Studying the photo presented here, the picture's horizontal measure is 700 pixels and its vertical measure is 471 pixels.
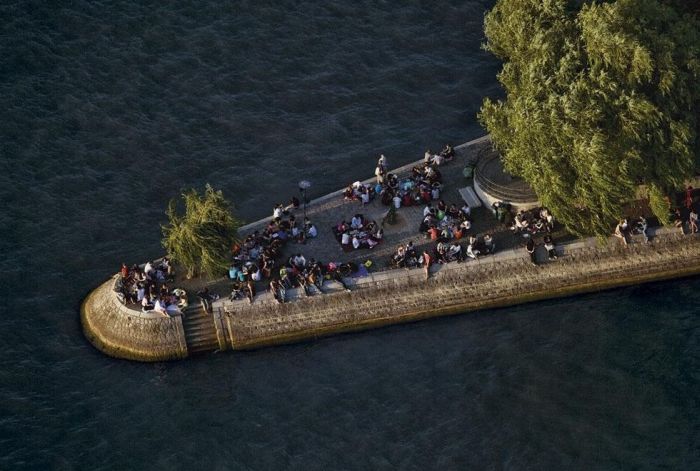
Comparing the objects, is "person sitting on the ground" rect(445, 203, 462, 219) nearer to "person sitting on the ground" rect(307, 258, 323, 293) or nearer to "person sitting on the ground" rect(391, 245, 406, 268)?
"person sitting on the ground" rect(391, 245, 406, 268)

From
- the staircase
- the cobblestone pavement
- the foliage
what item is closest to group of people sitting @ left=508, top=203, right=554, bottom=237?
the cobblestone pavement

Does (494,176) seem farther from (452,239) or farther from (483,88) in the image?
(483,88)

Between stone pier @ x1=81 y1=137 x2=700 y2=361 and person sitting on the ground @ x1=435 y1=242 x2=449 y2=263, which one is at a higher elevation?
person sitting on the ground @ x1=435 y1=242 x2=449 y2=263

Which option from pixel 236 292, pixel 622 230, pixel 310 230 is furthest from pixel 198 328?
pixel 622 230

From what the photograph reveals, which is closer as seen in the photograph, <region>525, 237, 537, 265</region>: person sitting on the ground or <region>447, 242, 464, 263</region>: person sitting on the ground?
<region>525, 237, 537, 265</region>: person sitting on the ground

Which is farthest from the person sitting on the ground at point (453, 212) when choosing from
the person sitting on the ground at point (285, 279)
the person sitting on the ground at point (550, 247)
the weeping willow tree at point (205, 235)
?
the weeping willow tree at point (205, 235)

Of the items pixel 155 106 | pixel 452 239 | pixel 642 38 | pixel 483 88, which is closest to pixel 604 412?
pixel 452 239

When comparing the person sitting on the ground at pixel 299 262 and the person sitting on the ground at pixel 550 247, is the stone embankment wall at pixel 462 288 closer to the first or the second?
the person sitting on the ground at pixel 550 247
